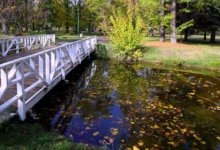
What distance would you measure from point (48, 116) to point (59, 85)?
2731 mm

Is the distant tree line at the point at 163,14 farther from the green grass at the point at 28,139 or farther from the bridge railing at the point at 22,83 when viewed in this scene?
the green grass at the point at 28,139

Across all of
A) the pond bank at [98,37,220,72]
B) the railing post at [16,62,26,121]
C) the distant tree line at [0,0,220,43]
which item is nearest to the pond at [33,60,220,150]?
the railing post at [16,62,26,121]

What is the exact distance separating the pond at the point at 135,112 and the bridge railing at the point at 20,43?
401 cm

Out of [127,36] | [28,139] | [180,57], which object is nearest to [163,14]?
[127,36]

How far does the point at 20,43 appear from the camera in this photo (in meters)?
12.8

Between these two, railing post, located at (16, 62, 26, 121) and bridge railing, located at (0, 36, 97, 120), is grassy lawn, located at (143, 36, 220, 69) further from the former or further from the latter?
railing post, located at (16, 62, 26, 121)

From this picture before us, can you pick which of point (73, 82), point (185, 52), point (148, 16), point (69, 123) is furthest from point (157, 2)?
point (69, 123)

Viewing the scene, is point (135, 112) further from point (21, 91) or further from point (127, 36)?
point (127, 36)

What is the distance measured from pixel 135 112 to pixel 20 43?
9.72m

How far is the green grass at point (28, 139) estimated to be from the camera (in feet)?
10.8

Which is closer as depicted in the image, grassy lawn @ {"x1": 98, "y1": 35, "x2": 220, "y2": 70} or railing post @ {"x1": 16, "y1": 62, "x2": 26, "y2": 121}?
railing post @ {"x1": 16, "y1": 62, "x2": 26, "y2": 121}

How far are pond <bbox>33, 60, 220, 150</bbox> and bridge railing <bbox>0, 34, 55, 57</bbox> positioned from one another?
401 centimetres

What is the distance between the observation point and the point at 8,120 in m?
3.84

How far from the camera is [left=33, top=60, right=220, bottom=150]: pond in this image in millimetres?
4195
